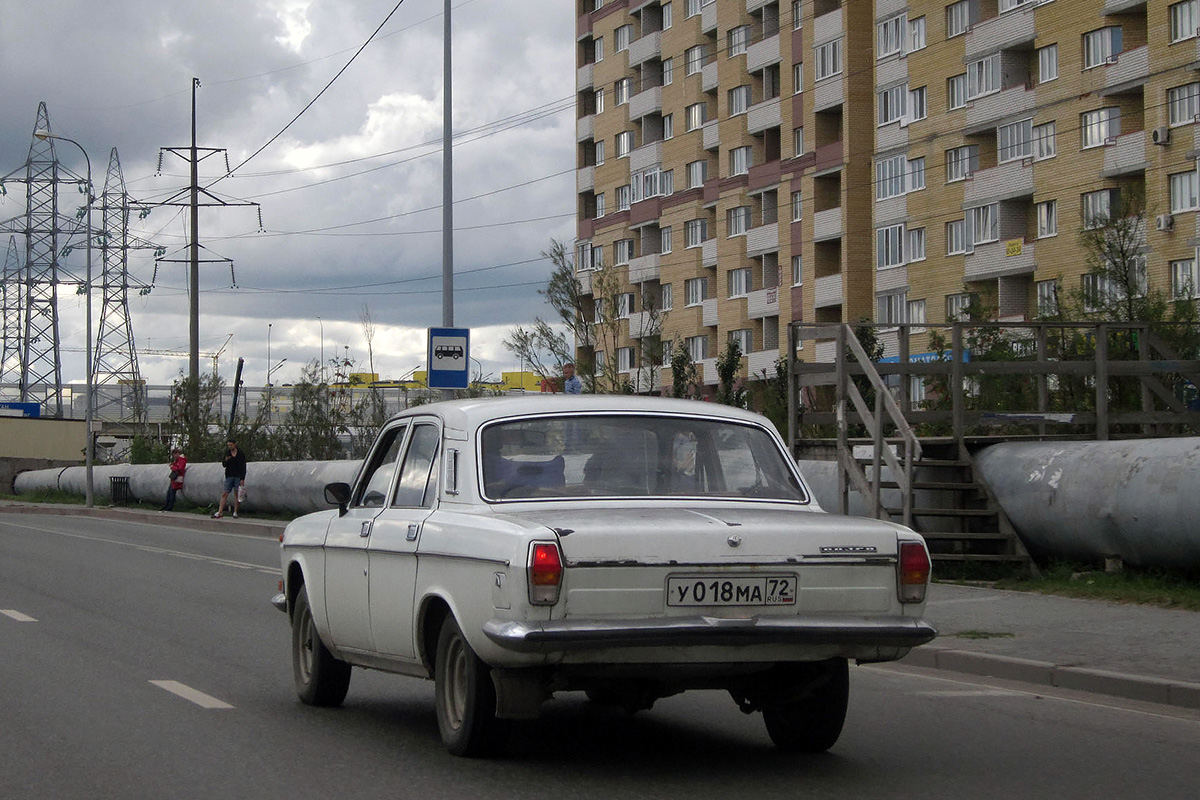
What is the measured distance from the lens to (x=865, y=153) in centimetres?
7075

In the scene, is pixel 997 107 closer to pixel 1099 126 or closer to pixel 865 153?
pixel 1099 126

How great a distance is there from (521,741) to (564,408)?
1585mm

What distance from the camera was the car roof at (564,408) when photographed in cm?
793

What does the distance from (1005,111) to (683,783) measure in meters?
57.8

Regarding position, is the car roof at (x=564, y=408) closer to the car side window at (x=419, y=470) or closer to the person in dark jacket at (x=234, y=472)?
the car side window at (x=419, y=470)

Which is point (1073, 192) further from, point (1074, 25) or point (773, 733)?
point (773, 733)

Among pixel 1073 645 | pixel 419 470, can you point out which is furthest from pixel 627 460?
pixel 1073 645

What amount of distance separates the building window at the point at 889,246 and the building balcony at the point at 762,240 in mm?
8027

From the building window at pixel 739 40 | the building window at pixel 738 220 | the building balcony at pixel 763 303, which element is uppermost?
the building window at pixel 739 40

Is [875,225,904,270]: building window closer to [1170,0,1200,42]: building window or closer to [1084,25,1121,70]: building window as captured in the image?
[1084,25,1121,70]: building window

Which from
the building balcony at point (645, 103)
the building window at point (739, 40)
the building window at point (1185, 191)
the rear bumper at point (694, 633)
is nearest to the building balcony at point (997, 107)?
the building window at point (1185, 191)

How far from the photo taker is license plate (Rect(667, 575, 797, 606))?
6742 mm

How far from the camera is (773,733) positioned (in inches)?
312

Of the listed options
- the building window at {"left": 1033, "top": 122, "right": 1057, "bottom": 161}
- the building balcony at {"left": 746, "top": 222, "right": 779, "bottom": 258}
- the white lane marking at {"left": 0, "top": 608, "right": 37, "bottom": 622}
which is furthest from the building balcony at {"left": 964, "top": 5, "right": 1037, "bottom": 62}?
the white lane marking at {"left": 0, "top": 608, "right": 37, "bottom": 622}
